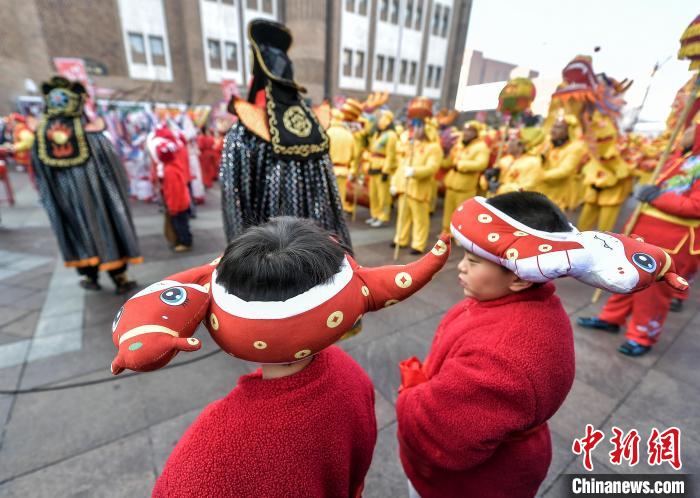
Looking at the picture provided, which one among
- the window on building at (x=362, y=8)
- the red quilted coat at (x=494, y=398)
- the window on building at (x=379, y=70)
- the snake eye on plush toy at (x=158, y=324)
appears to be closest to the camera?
the snake eye on plush toy at (x=158, y=324)

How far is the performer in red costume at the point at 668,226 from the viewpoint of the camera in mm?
2217

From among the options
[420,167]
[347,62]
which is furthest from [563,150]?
[347,62]

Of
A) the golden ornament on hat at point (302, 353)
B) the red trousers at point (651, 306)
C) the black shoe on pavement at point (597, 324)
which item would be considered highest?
the golden ornament on hat at point (302, 353)

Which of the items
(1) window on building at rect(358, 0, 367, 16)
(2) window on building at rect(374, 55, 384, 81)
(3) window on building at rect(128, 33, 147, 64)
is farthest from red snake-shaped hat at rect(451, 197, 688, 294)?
(2) window on building at rect(374, 55, 384, 81)

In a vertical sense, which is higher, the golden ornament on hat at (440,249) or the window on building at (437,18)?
the window on building at (437,18)

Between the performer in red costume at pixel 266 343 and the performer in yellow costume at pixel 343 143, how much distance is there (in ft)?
5.70

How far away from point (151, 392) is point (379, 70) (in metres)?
27.6

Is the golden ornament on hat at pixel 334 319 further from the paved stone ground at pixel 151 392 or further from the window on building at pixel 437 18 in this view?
the window on building at pixel 437 18

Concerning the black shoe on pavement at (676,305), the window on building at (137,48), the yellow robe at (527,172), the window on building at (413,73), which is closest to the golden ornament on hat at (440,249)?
the yellow robe at (527,172)

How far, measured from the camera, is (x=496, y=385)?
33.5 inches

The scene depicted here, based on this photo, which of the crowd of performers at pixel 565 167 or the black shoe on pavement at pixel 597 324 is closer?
the crowd of performers at pixel 565 167

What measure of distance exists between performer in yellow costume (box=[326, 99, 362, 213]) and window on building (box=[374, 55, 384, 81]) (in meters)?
21.4

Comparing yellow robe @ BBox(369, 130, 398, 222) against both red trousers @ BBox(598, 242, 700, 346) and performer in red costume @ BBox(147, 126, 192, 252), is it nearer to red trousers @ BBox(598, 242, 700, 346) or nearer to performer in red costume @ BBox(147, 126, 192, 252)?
performer in red costume @ BBox(147, 126, 192, 252)

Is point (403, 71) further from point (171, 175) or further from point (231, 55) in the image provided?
point (171, 175)
